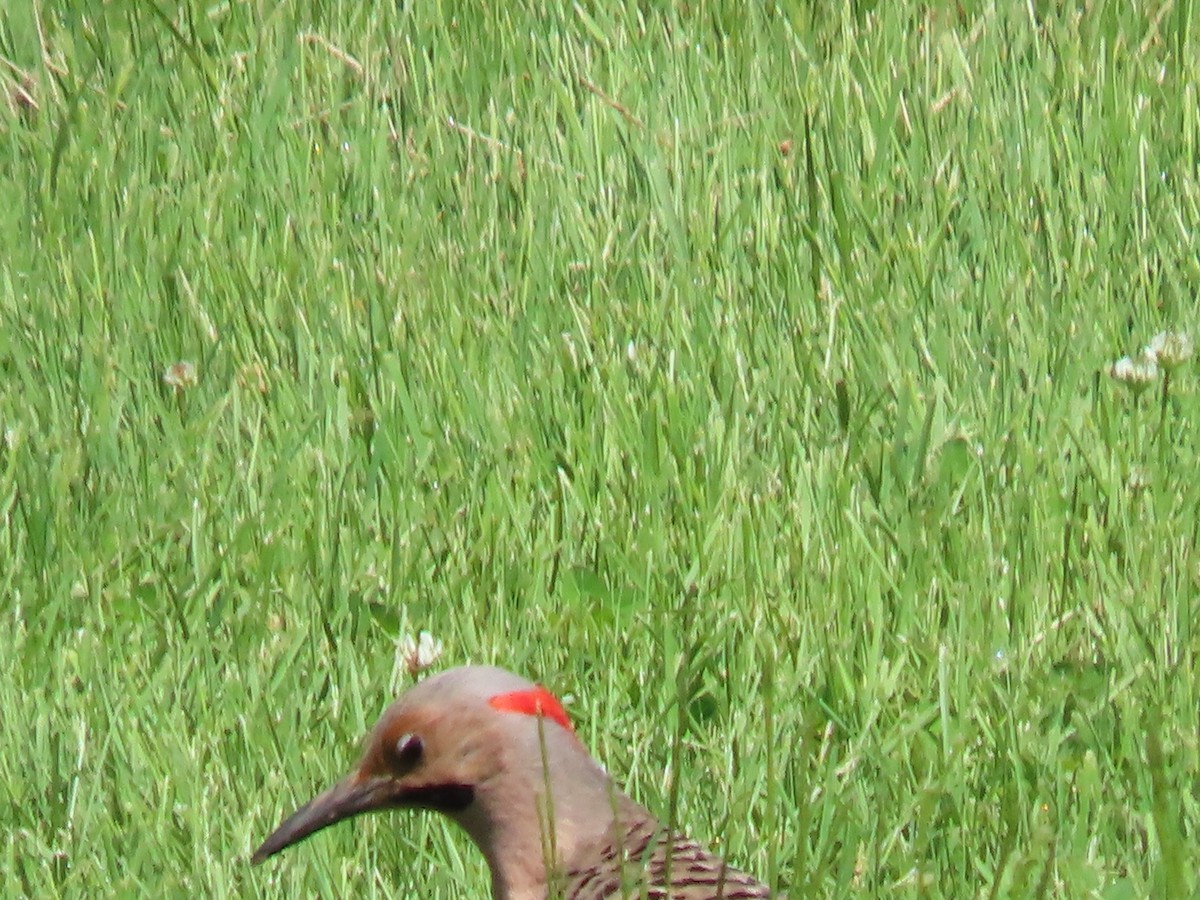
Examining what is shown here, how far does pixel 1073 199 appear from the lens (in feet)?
18.5

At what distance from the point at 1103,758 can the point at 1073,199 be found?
6.50 ft

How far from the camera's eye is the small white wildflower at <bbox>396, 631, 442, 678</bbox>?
14.0 ft

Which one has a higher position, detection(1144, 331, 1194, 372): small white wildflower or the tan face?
the tan face

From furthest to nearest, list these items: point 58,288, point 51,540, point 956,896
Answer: point 58,288
point 51,540
point 956,896

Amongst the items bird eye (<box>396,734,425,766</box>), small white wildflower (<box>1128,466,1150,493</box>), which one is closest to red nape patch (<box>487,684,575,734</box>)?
bird eye (<box>396,734,425,766</box>)

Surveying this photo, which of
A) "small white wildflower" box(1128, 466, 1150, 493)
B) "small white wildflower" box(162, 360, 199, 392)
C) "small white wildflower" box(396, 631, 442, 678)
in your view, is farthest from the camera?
"small white wildflower" box(162, 360, 199, 392)

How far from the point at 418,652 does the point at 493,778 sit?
627mm

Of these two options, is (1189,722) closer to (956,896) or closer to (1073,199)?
(956,896)

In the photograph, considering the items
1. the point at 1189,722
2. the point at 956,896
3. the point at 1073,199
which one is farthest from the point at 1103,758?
the point at 1073,199

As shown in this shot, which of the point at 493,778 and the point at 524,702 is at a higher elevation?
the point at 524,702

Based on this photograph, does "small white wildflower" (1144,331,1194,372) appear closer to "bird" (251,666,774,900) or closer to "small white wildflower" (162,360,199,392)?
"bird" (251,666,774,900)

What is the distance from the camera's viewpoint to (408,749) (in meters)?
3.67

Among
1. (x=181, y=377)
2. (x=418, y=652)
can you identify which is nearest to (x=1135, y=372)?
(x=418, y=652)

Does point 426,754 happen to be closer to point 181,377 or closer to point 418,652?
point 418,652
